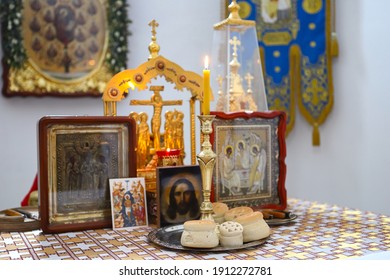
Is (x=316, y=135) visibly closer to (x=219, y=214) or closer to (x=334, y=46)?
(x=334, y=46)

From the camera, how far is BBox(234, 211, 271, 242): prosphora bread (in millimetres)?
1396

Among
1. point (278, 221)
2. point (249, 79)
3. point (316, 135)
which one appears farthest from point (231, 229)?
point (316, 135)

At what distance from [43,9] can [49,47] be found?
24 cm

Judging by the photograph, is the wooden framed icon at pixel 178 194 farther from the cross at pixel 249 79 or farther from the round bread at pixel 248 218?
the cross at pixel 249 79

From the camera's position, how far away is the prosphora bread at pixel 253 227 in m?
1.40

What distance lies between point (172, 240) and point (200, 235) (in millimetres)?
138

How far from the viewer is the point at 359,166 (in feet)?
10.2

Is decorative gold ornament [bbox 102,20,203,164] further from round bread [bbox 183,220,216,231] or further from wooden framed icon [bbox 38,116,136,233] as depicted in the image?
round bread [bbox 183,220,216,231]

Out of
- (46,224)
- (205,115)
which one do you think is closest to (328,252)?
(205,115)

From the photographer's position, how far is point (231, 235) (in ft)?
4.42

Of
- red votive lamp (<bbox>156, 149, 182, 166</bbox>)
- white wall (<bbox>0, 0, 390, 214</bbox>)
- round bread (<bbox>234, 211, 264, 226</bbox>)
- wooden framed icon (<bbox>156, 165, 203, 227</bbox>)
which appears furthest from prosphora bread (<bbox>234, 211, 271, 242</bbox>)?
white wall (<bbox>0, 0, 390, 214</bbox>)

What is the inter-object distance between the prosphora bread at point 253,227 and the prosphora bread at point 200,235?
0.10 meters

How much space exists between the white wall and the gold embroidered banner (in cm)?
7
